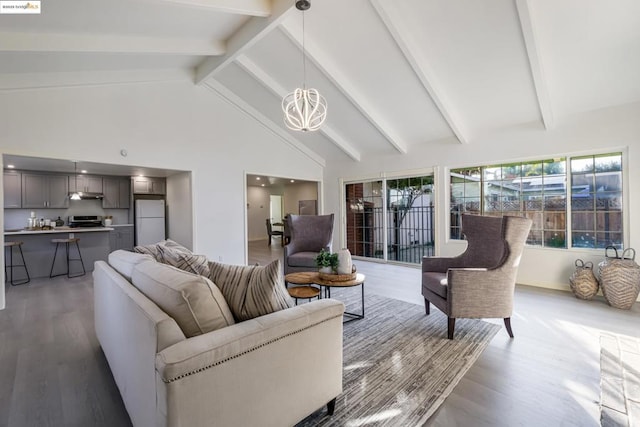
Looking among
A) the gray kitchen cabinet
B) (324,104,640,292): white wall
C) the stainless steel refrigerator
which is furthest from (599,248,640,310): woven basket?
the gray kitchen cabinet

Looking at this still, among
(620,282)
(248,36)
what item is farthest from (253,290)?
(620,282)

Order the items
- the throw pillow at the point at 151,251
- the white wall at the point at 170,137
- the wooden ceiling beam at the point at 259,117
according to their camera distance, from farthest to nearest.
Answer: the wooden ceiling beam at the point at 259,117, the white wall at the point at 170,137, the throw pillow at the point at 151,251

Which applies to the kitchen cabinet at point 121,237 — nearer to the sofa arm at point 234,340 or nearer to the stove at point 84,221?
the stove at point 84,221

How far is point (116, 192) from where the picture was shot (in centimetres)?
623

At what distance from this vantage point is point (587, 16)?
9.09 feet

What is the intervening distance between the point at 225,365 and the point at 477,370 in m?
1.91

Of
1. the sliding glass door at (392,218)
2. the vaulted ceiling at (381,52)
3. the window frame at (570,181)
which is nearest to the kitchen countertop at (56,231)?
the vaulted ceiling at (381,52)

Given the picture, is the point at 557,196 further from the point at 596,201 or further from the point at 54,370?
the point at 54,370

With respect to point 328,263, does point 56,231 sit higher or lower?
higher

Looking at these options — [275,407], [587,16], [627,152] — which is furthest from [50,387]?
[627,152]

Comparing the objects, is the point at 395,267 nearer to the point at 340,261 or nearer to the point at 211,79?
the point at 340,261

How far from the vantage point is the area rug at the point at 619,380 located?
A: 1629mm

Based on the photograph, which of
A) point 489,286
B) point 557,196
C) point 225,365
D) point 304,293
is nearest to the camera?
point 225,365

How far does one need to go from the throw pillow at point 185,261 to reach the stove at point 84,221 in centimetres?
504
